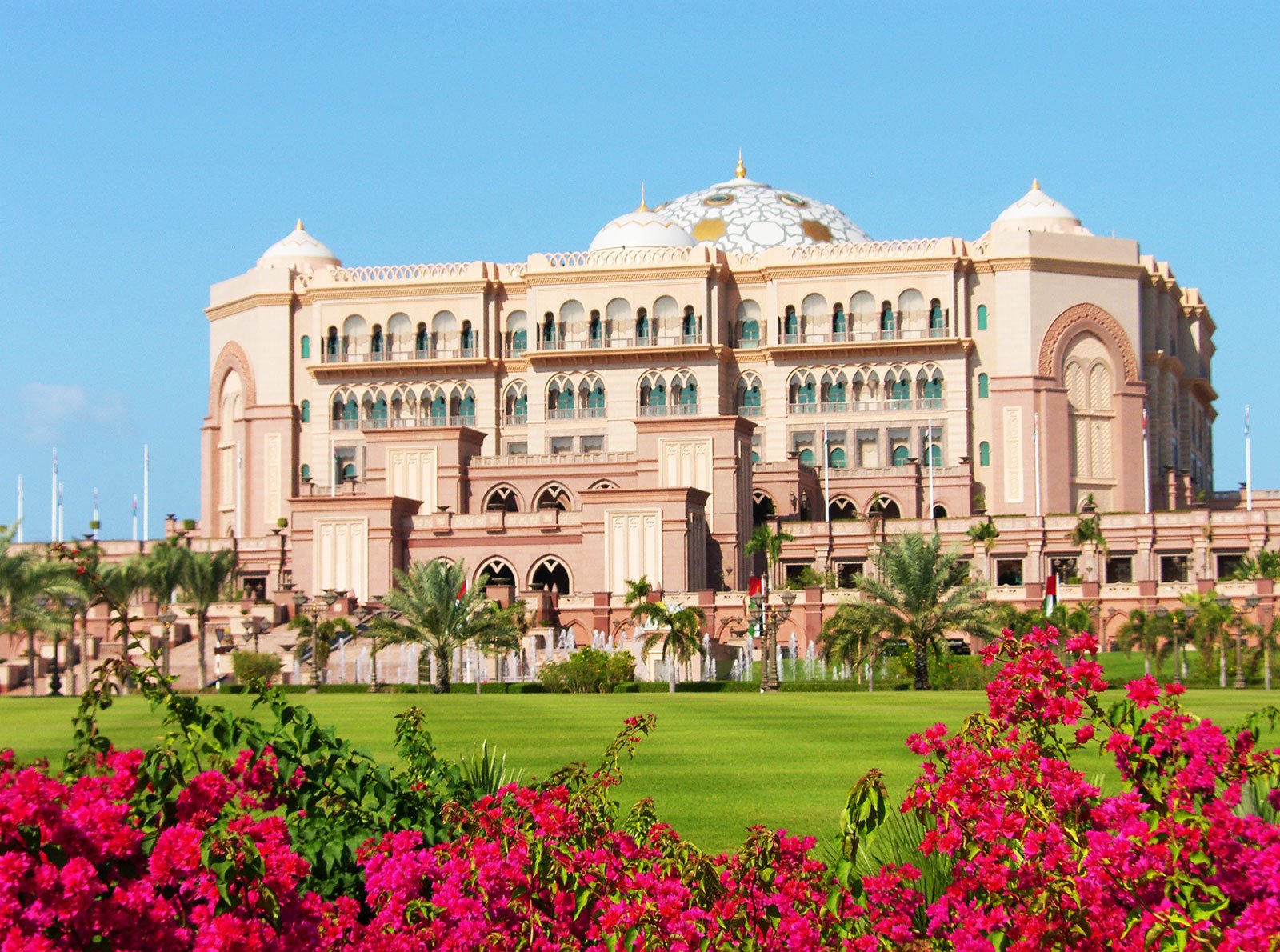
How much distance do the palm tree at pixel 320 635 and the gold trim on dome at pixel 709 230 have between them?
3855 cm

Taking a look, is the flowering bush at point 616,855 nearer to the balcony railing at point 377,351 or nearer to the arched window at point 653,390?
the arched window at point 653,390

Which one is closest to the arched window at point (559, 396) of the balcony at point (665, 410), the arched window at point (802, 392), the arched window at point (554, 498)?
the balcony at point (665, 410)

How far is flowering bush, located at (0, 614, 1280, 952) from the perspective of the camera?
7383 mm

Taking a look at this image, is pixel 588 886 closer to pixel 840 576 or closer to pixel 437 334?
pixel 840 576

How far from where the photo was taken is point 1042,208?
75.9 metres

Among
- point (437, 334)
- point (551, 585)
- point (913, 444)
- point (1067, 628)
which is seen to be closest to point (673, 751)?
point (1067, 628)

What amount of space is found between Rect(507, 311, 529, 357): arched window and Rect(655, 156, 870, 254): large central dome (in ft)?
31.5

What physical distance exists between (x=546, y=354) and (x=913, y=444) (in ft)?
50.3

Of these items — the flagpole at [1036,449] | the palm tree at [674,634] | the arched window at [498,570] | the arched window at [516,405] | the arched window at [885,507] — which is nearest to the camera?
the palm tree at [674,634]

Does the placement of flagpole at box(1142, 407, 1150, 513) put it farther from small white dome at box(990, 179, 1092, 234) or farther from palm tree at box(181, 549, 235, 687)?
palm tree at box(181, 549, 235, 687)

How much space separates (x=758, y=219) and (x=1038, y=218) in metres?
15.0

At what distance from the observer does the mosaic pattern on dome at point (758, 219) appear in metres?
84.4

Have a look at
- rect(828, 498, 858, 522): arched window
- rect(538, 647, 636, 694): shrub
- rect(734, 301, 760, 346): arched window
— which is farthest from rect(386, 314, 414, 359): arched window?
rect(538, 647, 636, 694): shrub

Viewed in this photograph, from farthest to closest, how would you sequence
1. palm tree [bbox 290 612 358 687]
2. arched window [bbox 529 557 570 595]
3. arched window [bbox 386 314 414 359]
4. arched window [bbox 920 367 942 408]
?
1. arched window [bbox 386 314 414 359]
2. arched window [bbox 920 367 942 408]
3. arched window [bbox 529 557 570 595]
4. palm tree [bbox 290 612 358 687]
